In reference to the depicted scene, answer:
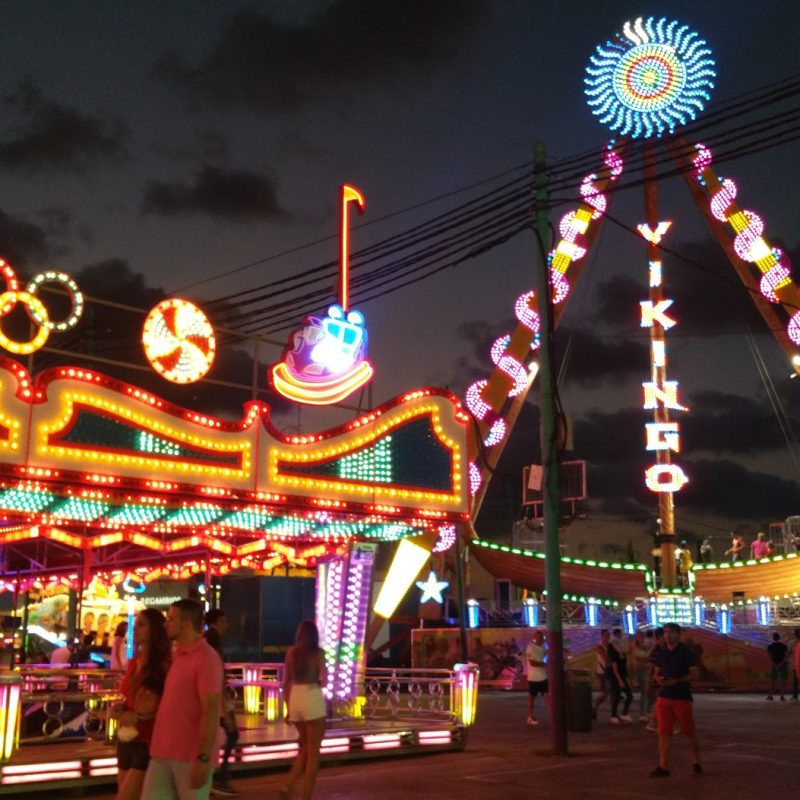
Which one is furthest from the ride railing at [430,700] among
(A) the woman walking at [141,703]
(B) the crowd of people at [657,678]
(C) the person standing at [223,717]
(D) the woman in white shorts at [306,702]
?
(A) the woman walking at [141,703]

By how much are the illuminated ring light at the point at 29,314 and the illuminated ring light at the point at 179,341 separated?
1.54 metres

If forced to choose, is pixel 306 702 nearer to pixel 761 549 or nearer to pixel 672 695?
pixel 672 695

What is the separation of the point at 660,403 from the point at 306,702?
30243 millimetres

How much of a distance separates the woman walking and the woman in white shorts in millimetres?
2996

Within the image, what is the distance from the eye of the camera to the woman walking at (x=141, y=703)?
6203mm

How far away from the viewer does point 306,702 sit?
31.3 ft

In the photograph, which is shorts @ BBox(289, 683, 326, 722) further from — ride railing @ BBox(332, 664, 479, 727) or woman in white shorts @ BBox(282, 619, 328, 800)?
ride railing @ BBox(332, 664, 479, 727)

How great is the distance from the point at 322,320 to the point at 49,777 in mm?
7565

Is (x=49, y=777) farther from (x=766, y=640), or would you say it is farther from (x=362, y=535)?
(x=766, y=640)

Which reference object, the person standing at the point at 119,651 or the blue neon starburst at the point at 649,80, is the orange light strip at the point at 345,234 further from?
the blue neon starburst at the point at 649,80

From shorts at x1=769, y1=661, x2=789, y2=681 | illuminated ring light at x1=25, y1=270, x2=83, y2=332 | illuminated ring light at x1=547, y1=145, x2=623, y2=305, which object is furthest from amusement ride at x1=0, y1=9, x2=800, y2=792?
illuminated ring light at x1=547, y1=145, x2=623, y2=305

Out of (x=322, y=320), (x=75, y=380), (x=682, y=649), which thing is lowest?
(x=682, y=649)

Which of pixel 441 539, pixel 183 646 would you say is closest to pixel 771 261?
pixel 441 539

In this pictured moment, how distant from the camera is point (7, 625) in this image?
735 inches
